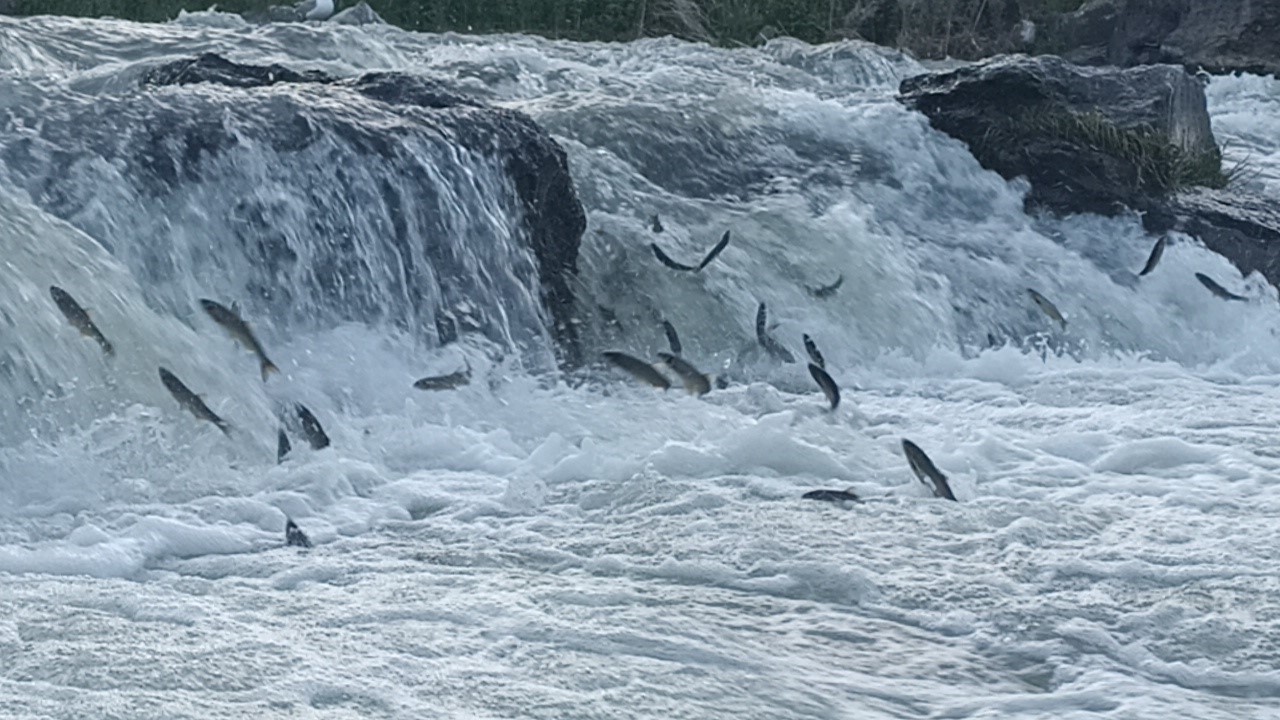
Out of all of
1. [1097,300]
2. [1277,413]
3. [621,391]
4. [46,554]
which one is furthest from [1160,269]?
[46,554]

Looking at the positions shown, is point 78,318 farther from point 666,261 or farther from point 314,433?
point 666,261

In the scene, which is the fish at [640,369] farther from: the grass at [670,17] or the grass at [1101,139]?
the grass at [670,17]

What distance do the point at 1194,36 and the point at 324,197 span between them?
14690 millimetres

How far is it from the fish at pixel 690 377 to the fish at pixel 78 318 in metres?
2.17

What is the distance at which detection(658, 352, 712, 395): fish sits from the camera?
724 cm

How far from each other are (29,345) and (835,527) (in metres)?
2.99

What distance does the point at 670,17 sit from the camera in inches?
790

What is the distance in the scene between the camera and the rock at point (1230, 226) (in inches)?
436

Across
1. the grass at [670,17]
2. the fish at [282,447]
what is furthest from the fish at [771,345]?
the grass at [670,17]

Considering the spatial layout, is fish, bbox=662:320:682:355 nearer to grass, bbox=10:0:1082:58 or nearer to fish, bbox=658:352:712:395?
fish, bbox=658:352:712:395

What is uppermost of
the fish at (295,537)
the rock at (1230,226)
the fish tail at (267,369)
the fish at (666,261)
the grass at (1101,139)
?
the grass at (1101,139)

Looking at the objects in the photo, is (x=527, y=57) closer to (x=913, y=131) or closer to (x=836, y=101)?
(x=836, y=101)

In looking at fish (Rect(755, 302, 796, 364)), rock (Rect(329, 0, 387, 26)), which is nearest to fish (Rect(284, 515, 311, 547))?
fish (Rect(755, 302, 796, 364))

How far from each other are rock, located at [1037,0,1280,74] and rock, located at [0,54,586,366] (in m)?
12.7
